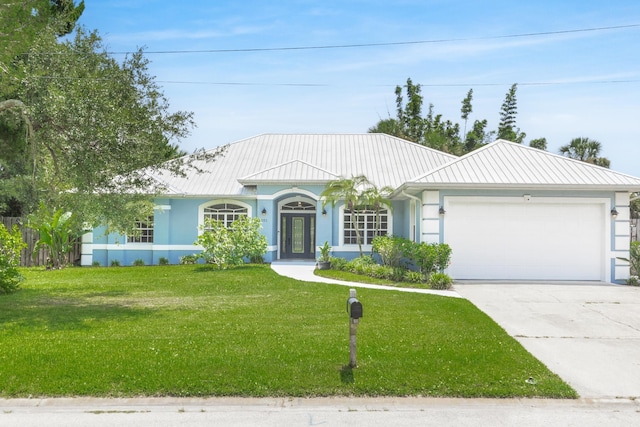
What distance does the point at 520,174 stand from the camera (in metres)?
16.3

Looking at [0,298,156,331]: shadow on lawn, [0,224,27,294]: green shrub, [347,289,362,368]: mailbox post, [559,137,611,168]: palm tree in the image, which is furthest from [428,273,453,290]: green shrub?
[559,137,611,168]: palm tree

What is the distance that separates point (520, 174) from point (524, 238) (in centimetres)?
187

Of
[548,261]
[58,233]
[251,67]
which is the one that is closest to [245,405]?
[548,261]

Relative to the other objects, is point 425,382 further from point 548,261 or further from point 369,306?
point 548,261

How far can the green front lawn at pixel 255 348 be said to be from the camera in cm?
630

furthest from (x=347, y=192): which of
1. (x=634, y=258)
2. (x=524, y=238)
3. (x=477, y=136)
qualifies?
(x=477, y=136)

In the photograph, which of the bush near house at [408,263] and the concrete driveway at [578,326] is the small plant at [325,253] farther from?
the concrete driveway at [578,326]

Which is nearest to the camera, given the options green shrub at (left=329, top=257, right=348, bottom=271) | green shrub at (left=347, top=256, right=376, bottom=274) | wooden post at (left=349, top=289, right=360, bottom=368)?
wooden post at (left=349, top=289, right=360, bottom=368)

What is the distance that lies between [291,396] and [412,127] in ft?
124

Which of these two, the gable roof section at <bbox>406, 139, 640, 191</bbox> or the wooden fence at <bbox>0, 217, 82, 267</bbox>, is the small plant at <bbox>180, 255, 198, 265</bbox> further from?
the gable roof section at <bbox>406, 139, 640, 191</bbox>

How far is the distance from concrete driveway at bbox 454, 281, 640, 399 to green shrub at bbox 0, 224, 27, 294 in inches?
435

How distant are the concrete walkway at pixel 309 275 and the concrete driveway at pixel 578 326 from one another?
0.82m

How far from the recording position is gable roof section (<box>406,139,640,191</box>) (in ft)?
51.4

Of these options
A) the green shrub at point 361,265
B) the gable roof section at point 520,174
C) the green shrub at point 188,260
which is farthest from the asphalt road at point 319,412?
the green shrub at point 188,260
